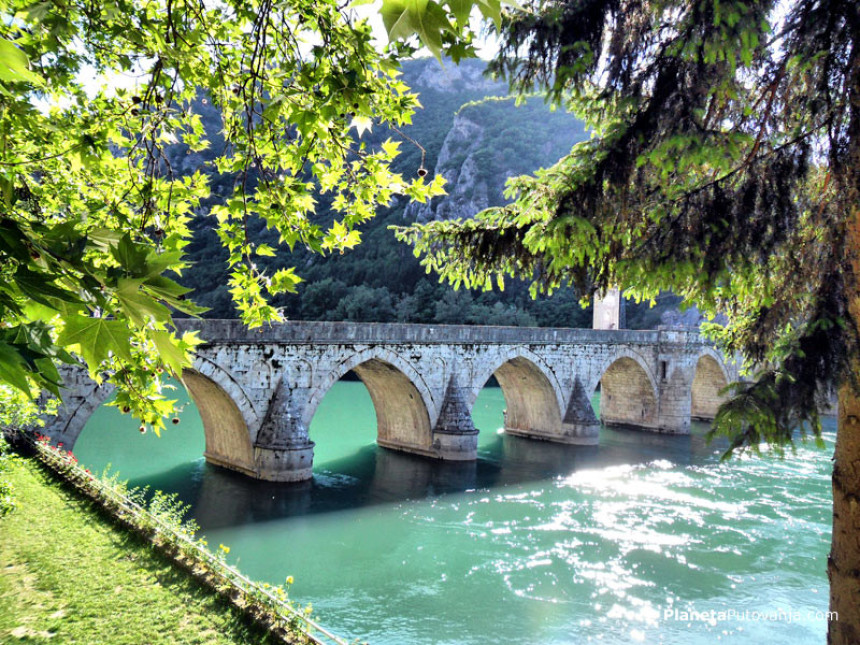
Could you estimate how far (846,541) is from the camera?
14.7 feet

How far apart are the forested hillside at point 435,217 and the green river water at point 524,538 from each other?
8710 mm

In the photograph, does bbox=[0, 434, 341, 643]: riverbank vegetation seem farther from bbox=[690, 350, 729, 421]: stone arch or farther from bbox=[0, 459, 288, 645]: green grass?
bbox=[690, 350, 729, 421]: stone arch

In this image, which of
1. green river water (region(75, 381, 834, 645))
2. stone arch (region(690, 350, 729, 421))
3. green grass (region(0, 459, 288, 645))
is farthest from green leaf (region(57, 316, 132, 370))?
stone arch (region(690, 350, 729, 421))

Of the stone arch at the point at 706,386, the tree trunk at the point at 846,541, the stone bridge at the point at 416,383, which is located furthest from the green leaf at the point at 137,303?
the stone arch at the point at 706,386

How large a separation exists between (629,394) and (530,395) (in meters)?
5.90

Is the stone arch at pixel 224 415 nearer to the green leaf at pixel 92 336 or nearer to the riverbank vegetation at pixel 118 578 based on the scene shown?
the riverbank vegetation at pixel 118 578

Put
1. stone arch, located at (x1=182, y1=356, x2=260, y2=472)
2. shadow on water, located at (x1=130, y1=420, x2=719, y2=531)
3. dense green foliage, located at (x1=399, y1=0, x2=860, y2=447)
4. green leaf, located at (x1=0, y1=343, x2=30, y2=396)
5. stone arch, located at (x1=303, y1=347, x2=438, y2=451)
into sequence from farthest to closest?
1. stone arch, located at (x1=303, y1=347, x2=438, y2=451)
2. stone arch, located at (x1=182, y1=356, x2=260, y2=472)
3. shadow on water, located at (x1=130, y1=420, x2=719, y2=531)
4. dense green foliage, located at (x1=399, y1=0, x2=860, y2=447)
5. green leaf, located at (x1=0, y1=343, x2=30, y2=396)

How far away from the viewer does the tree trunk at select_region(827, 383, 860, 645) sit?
173 inches

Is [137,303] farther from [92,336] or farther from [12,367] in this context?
[12,367]

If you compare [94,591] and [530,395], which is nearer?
[94,591]

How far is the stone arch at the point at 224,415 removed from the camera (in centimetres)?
1390

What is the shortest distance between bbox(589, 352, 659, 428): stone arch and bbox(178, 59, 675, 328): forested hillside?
950 cm

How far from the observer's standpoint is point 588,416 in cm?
2191

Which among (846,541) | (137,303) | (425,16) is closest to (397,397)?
(846,541)
